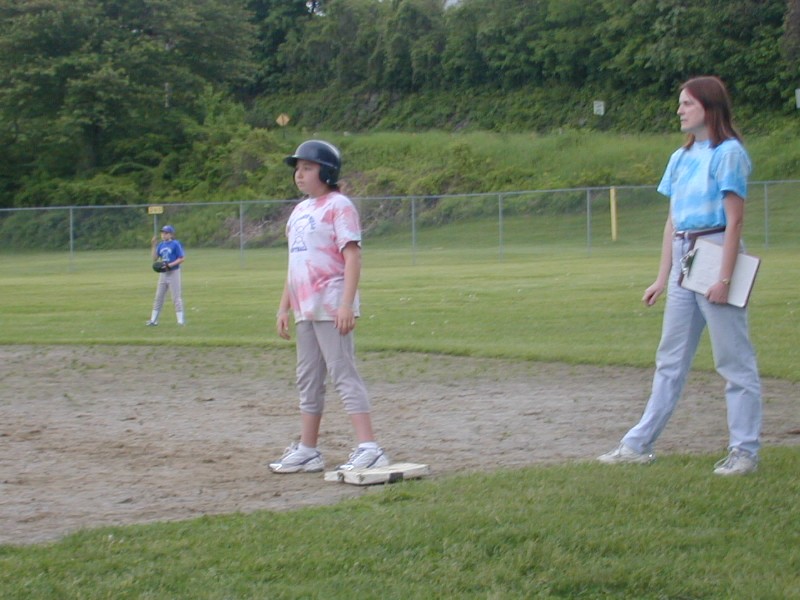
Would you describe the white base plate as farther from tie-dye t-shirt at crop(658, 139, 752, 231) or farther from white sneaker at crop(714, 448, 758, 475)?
tie-dye t-shirt at crop(658, 139, 752, 231)

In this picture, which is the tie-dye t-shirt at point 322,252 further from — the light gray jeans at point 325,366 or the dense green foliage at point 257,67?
the dense green foliage at point 257,67

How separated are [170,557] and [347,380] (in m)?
2.10

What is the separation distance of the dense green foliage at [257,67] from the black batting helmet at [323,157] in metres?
43.3

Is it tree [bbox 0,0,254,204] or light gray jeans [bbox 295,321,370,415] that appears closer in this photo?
light gray jeans [bbox 295,321,370,415]

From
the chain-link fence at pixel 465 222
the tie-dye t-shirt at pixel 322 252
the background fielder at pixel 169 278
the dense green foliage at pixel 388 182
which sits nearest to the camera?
the tie-dye t-shirt at pixel 322 252

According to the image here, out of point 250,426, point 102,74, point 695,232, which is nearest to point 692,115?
point 695,232

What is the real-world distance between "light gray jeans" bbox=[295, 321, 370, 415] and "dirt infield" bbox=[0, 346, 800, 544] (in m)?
0.45

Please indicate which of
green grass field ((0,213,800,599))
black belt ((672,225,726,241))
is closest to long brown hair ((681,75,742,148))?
black belt ((672,225,726,241))

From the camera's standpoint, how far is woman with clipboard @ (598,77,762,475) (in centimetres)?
572

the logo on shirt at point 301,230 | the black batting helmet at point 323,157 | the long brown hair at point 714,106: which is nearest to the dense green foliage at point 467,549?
the logo on shirt at point 301,230

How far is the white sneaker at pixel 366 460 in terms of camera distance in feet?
20.2

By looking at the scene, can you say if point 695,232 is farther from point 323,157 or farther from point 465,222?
point 465,222

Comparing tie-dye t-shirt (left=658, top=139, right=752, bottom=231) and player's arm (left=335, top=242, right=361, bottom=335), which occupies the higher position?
tie-dye t-shirt (left=658, top=139, right=752, bottom=231)

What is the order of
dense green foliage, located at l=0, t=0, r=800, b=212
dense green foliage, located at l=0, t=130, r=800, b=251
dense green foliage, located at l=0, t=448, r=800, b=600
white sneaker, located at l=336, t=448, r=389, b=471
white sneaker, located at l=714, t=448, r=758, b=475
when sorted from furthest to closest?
dense green foliage, located at l=0, t=0, r=800, b=212 < dense green foliage, located at l=0, t=130, r=800, b=251 < white sneaker, located at l=336, t=448, r=389, b=471 < white sneaker, located at l=714, t=448, r=758, b=475 < dense green foliage, located at l=0, t=448, r=800, b=600
